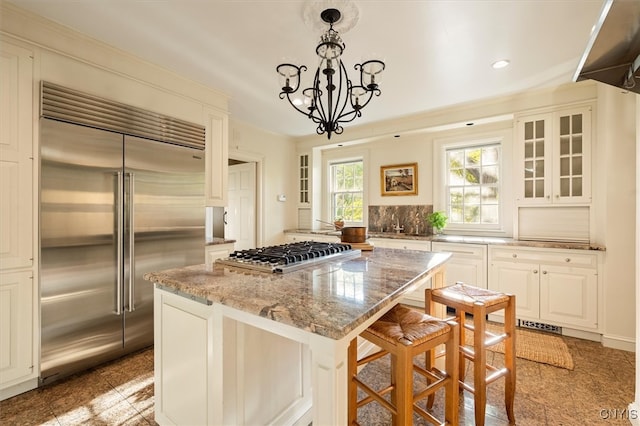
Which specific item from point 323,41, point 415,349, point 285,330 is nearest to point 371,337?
point 415,349

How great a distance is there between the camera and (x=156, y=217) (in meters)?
2.61

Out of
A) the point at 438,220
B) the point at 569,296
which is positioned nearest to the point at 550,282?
the point at 569,296

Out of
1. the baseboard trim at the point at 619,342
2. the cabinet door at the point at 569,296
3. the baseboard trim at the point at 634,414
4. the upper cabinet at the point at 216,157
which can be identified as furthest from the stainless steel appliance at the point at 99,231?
the baseboard trim at the point at 619,342

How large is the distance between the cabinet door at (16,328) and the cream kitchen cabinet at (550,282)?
413 cm

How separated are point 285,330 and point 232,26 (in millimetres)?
2168

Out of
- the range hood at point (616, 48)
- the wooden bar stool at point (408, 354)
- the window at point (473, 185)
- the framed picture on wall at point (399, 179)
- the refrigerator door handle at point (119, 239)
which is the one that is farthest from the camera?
the framed picture on wall at point (399, 179)

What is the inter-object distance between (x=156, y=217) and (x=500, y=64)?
3460 mm

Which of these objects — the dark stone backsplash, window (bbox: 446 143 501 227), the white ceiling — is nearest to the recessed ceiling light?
the white ceiling

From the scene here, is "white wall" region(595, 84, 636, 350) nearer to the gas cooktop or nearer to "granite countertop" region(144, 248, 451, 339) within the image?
"granite countertop" region(144, 248, 451, 339)

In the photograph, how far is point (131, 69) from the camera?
2.53 m

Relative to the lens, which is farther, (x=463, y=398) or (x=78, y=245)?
(x=78, y=245)

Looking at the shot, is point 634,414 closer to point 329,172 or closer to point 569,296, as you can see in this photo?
point 569,296

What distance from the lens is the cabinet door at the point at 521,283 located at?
2992mm

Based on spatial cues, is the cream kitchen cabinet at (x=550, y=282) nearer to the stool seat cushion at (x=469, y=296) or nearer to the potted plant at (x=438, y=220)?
the potted plant at (x=438, y=220)
